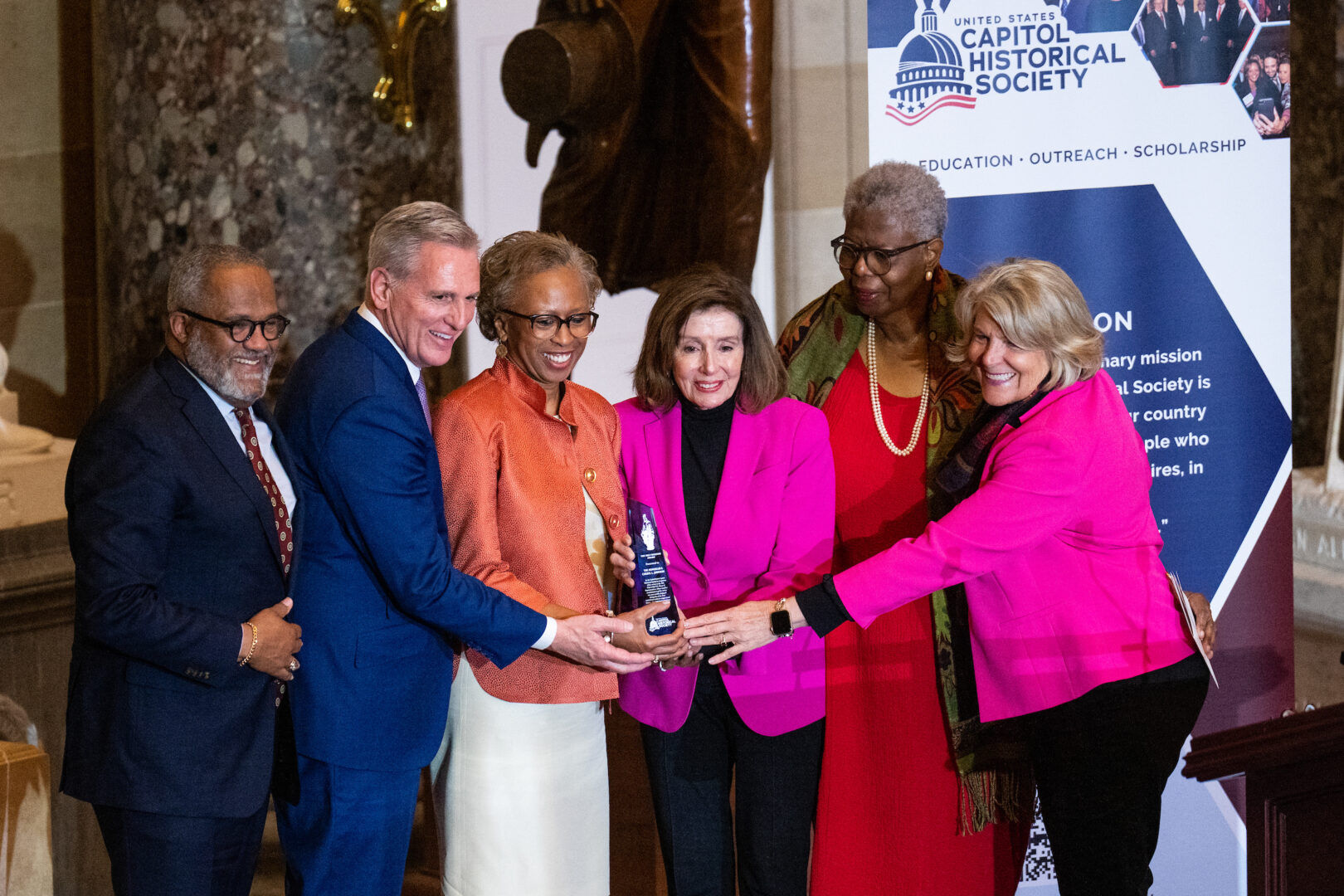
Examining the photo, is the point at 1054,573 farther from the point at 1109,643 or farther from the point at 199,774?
the point at 199,774

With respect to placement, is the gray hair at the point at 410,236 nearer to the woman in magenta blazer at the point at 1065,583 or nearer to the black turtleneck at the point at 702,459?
the black turtleneck at the point at 702,459

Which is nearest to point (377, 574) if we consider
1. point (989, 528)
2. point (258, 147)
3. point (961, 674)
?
point (989, 528)

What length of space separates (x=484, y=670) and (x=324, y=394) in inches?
25.1

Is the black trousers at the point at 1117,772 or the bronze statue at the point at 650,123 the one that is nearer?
the black trousers at the point at 1117,772

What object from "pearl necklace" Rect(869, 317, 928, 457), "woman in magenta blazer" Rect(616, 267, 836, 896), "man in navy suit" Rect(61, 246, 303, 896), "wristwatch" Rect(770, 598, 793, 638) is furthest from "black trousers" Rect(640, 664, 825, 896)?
"man in navy suit" Rect(61, 246, 303, 896)

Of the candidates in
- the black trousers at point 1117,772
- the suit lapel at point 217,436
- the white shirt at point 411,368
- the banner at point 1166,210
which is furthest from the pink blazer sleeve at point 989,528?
the suit lapel at point 217,436

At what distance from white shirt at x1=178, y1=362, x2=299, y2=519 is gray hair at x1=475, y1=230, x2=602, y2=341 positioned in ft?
1.58

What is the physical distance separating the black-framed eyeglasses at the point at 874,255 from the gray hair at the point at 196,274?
1342 mm

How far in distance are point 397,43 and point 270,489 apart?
81.6 inches

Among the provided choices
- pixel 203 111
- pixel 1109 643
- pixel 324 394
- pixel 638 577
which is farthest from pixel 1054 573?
pixel 203 111

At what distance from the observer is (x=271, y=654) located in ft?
7.67

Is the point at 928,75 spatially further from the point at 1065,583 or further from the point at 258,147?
the point at 258,147

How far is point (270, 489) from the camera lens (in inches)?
94.3

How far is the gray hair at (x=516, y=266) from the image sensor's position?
2.62 meters
